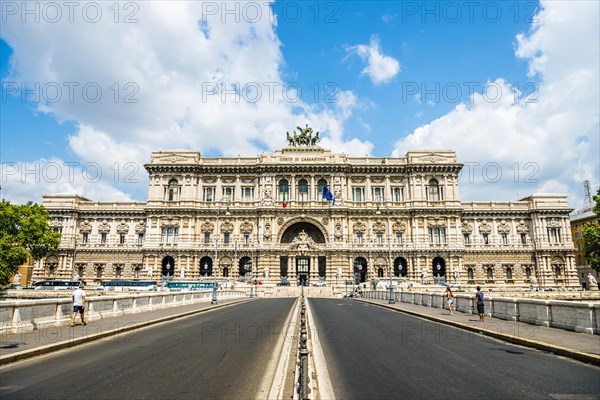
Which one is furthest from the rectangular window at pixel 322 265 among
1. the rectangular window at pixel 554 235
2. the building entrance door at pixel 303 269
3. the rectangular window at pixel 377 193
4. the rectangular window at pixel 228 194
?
the rectangular window at pixel 554 235

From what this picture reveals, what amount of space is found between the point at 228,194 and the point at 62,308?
5503 cm

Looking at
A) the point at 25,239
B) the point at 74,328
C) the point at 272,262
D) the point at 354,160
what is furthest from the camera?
the point at 354,160

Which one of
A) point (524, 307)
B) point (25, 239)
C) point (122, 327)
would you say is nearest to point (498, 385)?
point (524, 307)

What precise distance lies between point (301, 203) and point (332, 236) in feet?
25.0

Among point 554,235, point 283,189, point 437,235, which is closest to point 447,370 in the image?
point 437,235

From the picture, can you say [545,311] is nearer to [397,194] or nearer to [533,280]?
[397,194]

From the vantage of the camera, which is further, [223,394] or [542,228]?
[542,228]

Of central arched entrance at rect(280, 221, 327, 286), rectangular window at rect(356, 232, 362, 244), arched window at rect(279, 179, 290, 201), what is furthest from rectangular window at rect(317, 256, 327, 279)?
arched window at rect(279, 179, 290, 201)

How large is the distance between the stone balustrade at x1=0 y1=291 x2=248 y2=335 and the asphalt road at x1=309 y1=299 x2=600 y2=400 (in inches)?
417

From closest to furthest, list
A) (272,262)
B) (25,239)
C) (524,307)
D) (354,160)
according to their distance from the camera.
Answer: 1. (524,307)
2. (25,239)
3. (272,262)
4. (354,160)

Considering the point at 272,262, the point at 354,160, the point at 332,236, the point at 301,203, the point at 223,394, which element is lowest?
the point at 223,394

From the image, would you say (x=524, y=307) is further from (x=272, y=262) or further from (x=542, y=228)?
(x=542, y=228)

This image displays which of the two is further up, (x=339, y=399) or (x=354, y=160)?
(x=354, y=160)

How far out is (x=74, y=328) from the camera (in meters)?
16.4
